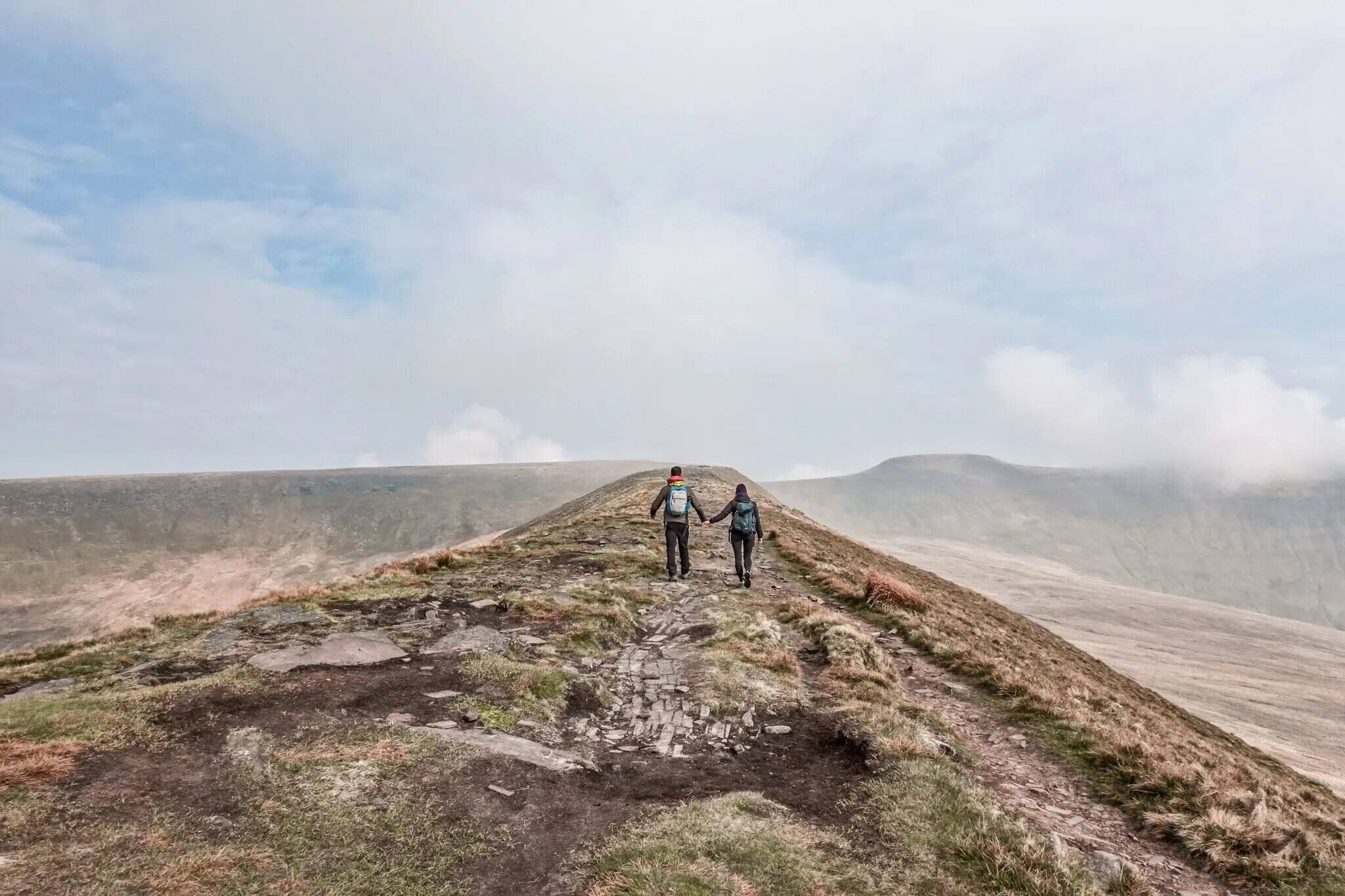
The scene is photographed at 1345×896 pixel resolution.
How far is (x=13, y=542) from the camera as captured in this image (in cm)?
15175

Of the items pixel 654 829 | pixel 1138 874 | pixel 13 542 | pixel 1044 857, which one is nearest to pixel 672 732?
pixel 654 829

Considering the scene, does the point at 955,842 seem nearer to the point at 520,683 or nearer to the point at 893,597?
the point at 520,683

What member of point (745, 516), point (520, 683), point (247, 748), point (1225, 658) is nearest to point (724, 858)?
point (520, 683)

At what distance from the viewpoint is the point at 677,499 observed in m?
21.8

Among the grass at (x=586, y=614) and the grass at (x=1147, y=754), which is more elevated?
the grass at (x=586, y=614)

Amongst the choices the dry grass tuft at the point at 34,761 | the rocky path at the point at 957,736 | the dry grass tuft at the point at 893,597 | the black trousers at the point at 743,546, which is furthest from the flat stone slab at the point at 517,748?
the dry grass tuft at the point at 893,597

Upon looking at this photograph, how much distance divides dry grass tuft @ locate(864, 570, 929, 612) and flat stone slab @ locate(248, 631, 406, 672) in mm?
15525

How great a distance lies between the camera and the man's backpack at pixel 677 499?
21734 millimetres

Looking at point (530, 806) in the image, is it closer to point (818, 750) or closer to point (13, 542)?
point (818, 750)

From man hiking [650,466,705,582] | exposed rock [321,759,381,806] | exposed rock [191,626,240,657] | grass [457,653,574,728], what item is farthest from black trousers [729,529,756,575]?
exposed rock [321,759,381,806]

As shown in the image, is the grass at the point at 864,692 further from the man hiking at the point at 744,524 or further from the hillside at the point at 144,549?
the hillside at the point at 144,549

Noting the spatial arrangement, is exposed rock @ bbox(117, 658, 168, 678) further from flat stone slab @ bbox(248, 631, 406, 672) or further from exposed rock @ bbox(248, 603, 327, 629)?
exposed rock @ bbox(248, 603, 327, 629)

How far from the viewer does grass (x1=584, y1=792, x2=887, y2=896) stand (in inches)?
258

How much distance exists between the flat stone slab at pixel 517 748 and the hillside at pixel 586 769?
2.1 inches
